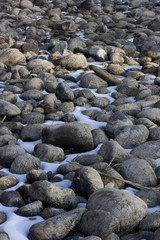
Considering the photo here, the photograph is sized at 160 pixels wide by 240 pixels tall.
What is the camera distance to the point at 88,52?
681cm

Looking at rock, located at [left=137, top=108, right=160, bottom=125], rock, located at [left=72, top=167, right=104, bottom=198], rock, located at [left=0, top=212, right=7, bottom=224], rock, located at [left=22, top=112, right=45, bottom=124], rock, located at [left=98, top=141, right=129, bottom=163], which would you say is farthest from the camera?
rock, located at [left=22, top=112, right=45, bottom=124]

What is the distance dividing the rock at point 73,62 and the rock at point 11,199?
3735 millimetres

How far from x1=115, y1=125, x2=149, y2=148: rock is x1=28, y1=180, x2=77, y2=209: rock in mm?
1213

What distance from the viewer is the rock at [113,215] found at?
88.4 inches

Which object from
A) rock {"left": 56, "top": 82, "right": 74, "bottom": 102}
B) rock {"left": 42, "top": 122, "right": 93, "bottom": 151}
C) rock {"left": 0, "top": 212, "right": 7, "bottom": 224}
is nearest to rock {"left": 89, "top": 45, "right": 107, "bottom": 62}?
rock {"left": 56, "top": 82, "right": 74, "bottom": 102}

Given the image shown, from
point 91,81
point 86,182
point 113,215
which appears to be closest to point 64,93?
point 91,81

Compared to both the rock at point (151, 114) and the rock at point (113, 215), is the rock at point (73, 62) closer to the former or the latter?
the rock at point (151, 114)

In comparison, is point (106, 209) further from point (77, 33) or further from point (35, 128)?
point (77, 33)


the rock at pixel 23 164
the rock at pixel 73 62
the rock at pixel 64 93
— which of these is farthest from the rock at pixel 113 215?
the rock at pixel 73 62

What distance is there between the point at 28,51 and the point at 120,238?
5122 millimetres

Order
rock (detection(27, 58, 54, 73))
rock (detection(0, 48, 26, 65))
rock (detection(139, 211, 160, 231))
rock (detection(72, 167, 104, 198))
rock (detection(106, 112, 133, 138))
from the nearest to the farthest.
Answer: rock (detection(139, 211, 160, 231)), rock (detection(72, 167, 104, 198)), rock (detection(106, 112, 133, 138)), rock (detection(27, 58, 54, 73)), rock (detection(0, 48, 26, 65))

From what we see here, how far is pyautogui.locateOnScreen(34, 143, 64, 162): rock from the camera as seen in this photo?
134 inches

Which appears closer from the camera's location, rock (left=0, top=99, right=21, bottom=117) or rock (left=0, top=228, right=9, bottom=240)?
rock (left=0, top=228, right=9, bottom=240)

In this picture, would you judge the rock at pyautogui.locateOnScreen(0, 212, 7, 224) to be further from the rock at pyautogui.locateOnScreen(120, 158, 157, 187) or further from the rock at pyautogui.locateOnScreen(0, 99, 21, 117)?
the rock at pyautogui.locateOnScreen(0, 99, 21, 117)
